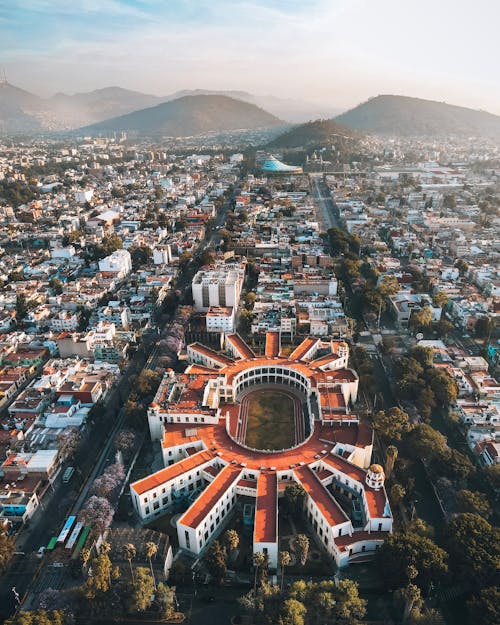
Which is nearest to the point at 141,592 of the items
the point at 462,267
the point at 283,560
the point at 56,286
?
the point at 283,560

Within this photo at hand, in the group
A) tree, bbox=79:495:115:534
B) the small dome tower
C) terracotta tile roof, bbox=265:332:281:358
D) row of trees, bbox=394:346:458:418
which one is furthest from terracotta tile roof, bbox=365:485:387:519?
terracotta tile roof, bbox=265:332:281:358

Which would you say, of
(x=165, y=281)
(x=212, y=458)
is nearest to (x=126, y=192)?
(x=165, y=281)

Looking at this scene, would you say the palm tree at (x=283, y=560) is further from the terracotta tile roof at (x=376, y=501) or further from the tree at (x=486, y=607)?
the tree at (x=486, y=607)

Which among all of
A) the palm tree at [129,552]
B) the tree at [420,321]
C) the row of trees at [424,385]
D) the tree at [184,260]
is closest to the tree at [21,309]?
the tree at [184,260]

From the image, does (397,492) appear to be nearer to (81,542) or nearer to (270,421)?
(270,421)

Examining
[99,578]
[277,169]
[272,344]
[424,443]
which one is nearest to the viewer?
[99,578]

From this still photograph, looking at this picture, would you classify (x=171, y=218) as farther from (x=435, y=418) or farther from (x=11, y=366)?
(x=435, y=418)
